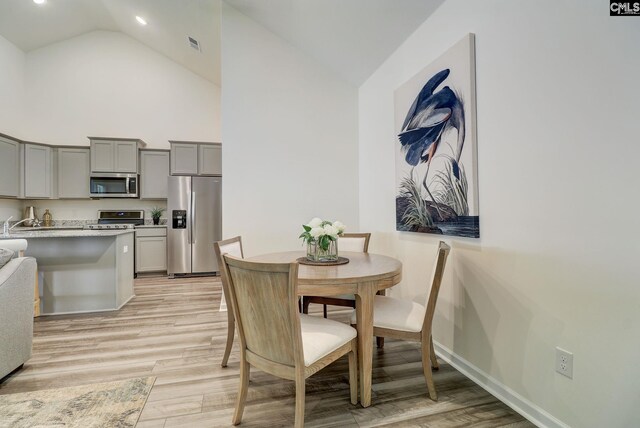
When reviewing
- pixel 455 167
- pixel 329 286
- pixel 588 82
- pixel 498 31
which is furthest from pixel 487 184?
pixel 329 286

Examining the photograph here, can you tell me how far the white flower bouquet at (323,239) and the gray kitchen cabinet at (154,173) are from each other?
4395mm

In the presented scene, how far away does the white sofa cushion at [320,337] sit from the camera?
1388 mm

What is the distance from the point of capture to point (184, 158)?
5.32m

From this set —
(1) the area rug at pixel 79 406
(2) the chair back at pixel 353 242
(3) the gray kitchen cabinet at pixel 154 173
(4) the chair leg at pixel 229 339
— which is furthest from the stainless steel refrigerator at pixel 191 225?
(1) the area rug at pixel 79 406

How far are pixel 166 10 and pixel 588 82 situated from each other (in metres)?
4.90

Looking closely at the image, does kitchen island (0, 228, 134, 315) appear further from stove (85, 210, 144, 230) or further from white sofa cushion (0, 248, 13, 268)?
stove (85, 210, 144, 230)

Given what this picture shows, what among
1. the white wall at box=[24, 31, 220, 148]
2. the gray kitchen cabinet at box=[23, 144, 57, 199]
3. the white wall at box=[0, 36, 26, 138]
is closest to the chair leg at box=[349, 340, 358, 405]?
the white wall at box=[24, 31, 220, 148]

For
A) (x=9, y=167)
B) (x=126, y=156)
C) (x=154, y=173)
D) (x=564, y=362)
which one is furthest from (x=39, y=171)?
(x=564, y=362)

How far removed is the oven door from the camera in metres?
5.11

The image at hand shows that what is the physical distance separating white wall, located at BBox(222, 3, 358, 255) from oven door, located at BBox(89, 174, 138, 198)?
9.82 ft

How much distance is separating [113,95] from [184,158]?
190 cm

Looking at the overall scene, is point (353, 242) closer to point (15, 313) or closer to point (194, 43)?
point (15, 313)

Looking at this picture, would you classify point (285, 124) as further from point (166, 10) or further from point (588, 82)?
point (588, 82)

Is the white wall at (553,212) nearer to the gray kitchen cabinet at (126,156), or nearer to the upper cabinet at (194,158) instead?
the upper cabinet at (194,158)
